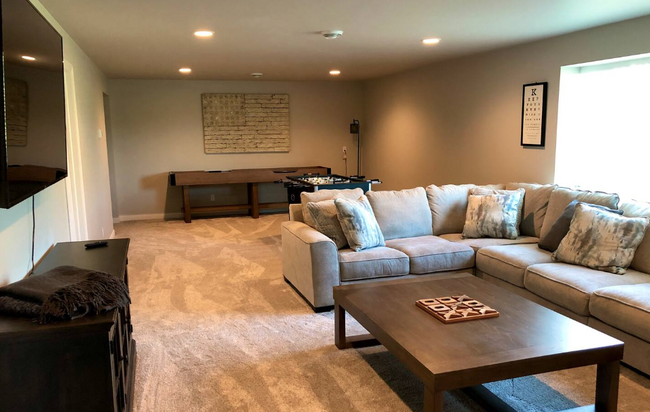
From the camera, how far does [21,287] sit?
184 cm

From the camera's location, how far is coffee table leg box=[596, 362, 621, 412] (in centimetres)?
214

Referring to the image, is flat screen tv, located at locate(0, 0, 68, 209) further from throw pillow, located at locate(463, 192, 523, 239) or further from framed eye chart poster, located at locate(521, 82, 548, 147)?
framed eye chart poster, located at locate(521, 82, 548, 147)

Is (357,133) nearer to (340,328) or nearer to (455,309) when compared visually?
(340,328)

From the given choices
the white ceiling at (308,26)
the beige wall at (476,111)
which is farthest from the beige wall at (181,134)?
the white ceiling at (308,26)

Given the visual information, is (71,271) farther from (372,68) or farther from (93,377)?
(372,68)

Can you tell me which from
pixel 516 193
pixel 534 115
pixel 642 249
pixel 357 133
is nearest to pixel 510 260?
pixel 642 249

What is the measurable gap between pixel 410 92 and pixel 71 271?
5684 millimetres

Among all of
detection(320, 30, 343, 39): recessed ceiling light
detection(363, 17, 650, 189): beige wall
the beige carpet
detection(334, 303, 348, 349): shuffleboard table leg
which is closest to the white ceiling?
detection(320, 30, 343, 39): recessed ceiling light

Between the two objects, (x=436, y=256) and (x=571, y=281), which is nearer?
(x=571, y=281)

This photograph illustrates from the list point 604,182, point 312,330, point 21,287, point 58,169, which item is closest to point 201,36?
point 58,169

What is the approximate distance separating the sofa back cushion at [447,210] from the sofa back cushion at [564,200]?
744mm

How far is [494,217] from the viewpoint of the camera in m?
4.17

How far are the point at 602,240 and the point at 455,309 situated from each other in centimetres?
137

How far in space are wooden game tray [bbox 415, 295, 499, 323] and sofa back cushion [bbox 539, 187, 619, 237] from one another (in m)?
1.59
